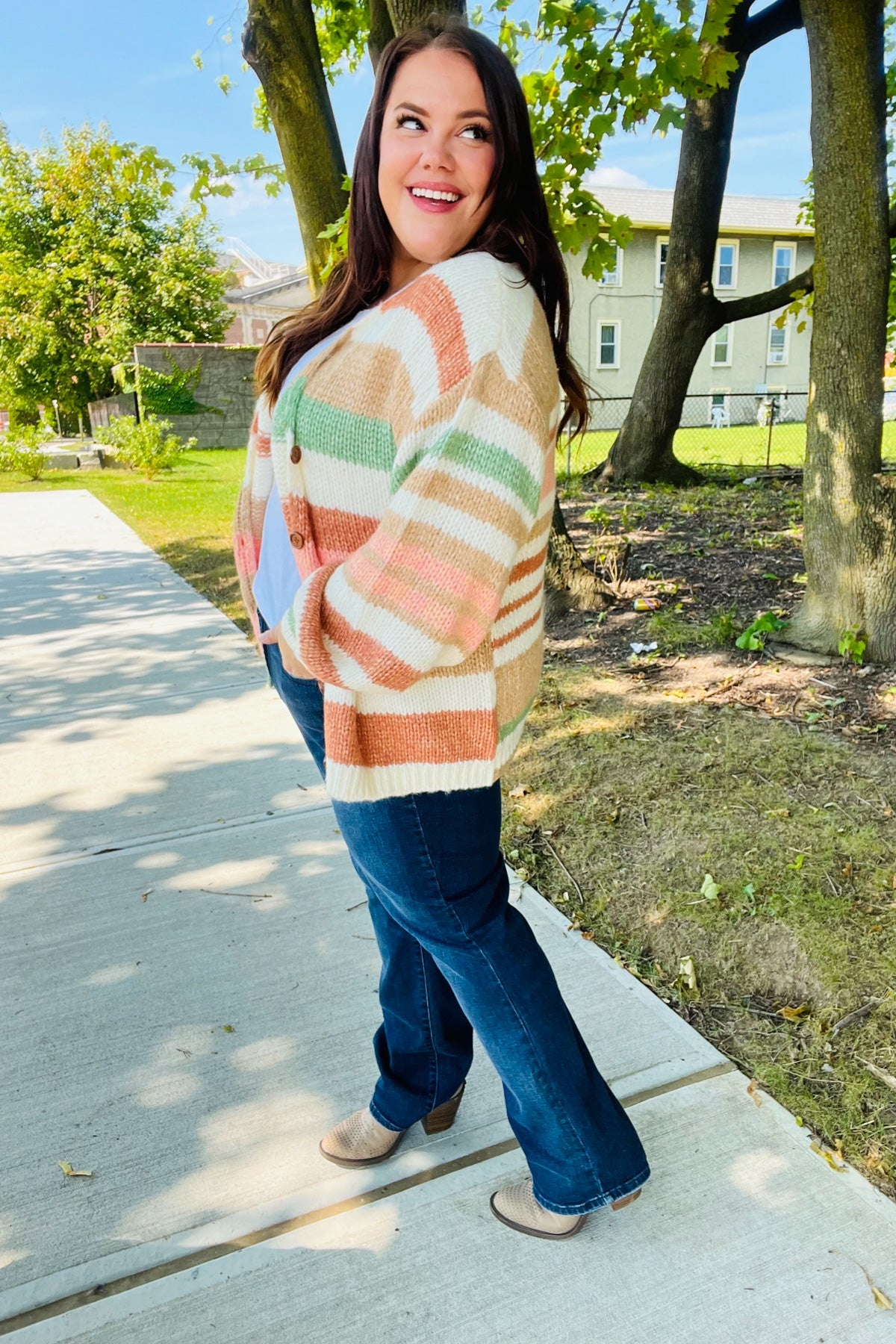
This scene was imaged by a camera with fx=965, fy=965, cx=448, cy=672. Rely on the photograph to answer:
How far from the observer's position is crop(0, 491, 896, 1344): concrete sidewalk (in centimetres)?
158

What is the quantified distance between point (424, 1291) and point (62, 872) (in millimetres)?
1874

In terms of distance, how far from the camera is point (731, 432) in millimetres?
22234

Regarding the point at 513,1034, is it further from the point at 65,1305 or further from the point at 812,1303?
the point at 65,1305

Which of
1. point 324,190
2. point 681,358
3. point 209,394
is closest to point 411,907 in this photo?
point 324,190

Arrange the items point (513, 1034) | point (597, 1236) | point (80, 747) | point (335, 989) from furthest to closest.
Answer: point (80, 747), point (335, 989), point (597, 1236), point (513, 1034)

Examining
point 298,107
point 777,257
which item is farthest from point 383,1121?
point 777,257

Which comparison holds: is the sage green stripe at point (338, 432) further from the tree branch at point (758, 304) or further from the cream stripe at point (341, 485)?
the tree branch at point (758, 304)

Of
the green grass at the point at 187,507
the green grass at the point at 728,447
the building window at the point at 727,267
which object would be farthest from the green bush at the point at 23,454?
the building window at the point at 727,267

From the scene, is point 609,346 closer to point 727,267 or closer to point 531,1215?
point 727,267

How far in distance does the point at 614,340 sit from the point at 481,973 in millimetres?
27826

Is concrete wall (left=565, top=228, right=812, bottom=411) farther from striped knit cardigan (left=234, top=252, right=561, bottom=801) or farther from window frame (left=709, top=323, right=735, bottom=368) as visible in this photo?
striped knit cardigan (left=234, top=252, right=561, bottom=801)

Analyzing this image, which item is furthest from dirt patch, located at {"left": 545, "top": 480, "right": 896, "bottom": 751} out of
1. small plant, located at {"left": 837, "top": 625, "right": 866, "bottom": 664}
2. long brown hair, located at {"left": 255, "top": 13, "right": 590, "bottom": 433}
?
long brown hair, located at {"left": 255, "top": 13, "right": 590, "bottom": 433}

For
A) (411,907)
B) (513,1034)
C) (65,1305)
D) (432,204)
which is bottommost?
(65,1305)

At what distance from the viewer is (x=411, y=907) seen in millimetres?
1448
